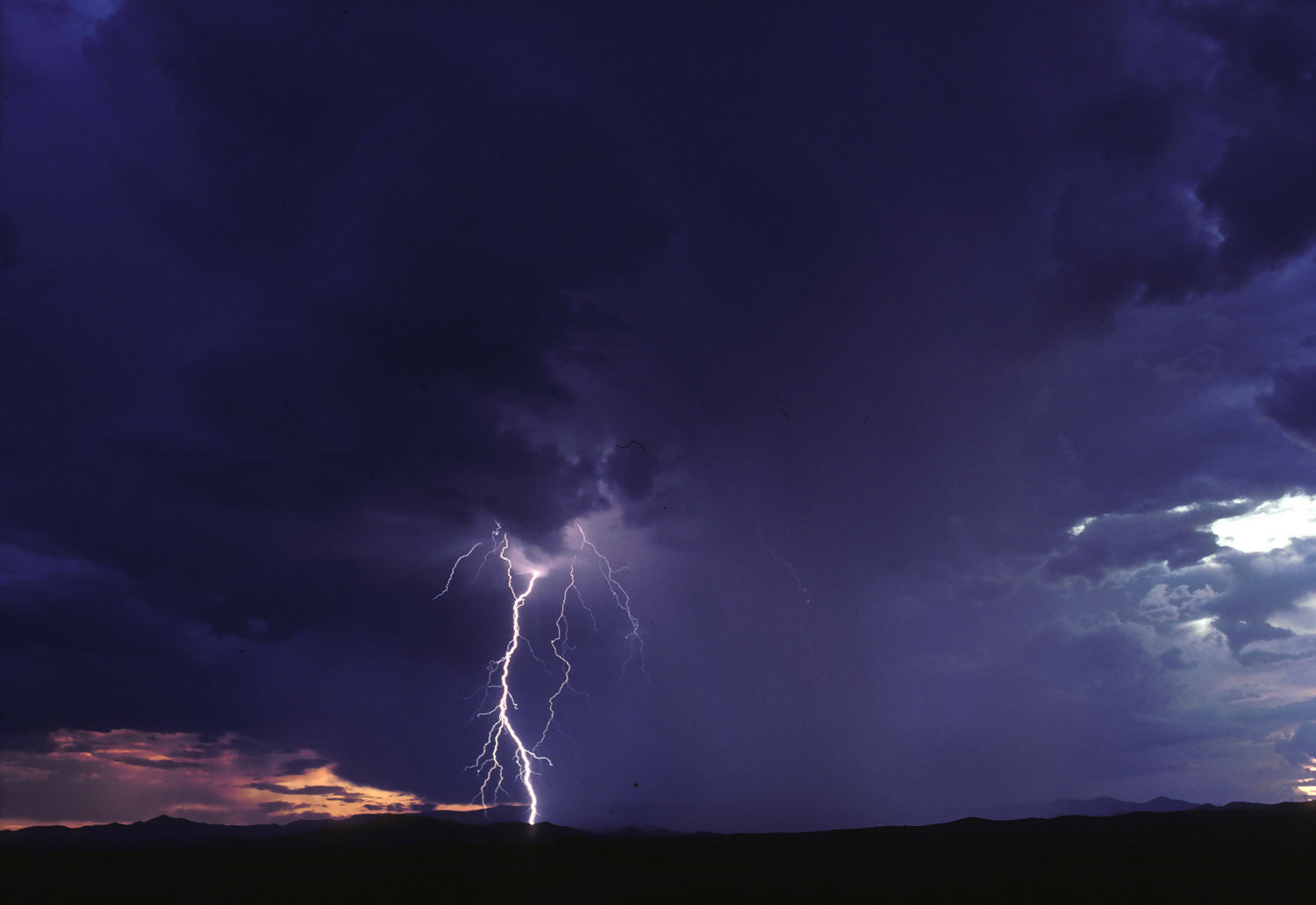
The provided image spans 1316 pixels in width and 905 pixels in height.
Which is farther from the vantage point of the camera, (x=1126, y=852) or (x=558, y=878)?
(x=1126, y=852)

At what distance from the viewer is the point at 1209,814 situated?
164ft

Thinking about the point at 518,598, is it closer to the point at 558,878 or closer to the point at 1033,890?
the point at 558,878

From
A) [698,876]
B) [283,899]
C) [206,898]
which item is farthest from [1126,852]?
[206,898]

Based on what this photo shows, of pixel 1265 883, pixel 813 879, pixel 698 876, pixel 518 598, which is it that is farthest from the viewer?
pixel 518 598

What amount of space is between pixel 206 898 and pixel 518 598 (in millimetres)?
18963

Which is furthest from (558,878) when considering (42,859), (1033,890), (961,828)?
(42,859)

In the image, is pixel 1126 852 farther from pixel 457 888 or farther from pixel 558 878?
pixel 457 888

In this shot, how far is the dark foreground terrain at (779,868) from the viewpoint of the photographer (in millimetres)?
25406

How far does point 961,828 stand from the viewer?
47281 millimetres

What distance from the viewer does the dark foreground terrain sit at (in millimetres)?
25406

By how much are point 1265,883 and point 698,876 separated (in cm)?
2087

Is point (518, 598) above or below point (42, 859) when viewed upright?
above

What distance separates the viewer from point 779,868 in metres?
32.6

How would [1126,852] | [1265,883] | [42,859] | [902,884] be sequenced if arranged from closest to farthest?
[1265,883] < [902,884] < [1126,852] < [42,859]
